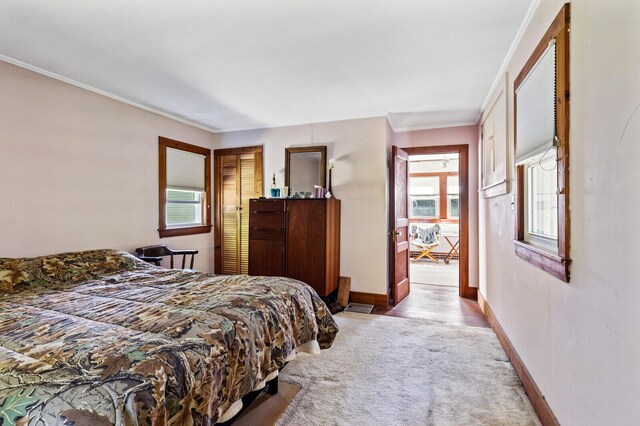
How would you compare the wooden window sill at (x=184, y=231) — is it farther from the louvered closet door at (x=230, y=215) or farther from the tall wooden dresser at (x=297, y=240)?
the tall wooden dresser at (x=297, y=240)

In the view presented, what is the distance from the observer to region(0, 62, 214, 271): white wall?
2625mm

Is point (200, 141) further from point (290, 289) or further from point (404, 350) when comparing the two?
point (404, 350)

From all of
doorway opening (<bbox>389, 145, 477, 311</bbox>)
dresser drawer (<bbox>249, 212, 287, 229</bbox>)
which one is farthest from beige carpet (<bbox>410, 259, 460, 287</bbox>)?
dresser drawer (<bbox>249, 212, 287, 229</bbox>)

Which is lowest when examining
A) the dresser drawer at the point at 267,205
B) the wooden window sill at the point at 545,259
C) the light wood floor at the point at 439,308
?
the light wood floor at the point at 439,308

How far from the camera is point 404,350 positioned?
2729 mm

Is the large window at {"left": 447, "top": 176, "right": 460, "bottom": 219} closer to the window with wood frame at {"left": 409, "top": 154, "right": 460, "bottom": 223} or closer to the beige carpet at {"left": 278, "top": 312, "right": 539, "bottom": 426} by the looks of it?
the window with wood frame at {"left": 409, "top": 154, "right": 460, "bottom": 223}

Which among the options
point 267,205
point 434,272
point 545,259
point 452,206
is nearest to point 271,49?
point 267,205

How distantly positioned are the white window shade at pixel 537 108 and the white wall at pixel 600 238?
22cm

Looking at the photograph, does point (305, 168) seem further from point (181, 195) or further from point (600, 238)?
point (600, 238)

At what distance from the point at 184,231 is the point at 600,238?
14.2 ft

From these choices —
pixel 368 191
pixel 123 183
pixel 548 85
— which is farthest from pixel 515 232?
pixel 123 183

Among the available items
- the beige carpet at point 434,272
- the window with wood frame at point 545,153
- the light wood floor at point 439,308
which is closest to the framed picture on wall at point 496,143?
the window with wood frame at point 545,153

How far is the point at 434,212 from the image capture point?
27.2ft

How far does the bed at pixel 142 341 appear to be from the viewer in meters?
0.93
